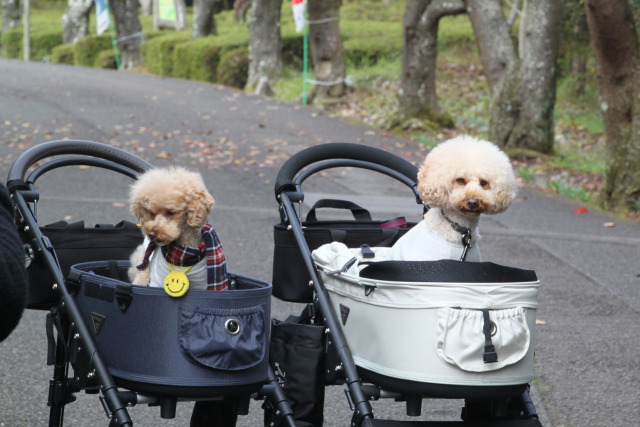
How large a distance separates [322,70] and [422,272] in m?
16.2

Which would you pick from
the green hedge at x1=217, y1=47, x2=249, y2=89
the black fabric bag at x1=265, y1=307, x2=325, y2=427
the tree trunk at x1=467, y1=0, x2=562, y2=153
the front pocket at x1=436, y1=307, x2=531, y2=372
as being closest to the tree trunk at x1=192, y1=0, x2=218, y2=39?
the green hedge at x1=217, y1=47, x2=249, y2=89

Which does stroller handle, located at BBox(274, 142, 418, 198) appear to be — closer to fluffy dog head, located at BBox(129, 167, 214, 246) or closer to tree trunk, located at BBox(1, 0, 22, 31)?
fluffy dog head, located at BBox(129, 167, 214, 246)

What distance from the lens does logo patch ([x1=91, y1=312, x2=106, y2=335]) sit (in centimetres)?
320

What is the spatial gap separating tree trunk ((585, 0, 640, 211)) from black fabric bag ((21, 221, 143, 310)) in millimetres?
7071

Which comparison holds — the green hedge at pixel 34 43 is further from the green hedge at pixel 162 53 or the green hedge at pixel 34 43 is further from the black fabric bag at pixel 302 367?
the black fabric bag at pixel 302 367

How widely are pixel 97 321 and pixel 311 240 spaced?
1.14m

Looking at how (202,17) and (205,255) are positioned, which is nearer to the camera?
(205,255)

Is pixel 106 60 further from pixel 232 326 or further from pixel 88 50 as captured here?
pixel 232 326

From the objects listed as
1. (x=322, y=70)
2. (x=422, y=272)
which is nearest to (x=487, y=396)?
(x=422, y=272)

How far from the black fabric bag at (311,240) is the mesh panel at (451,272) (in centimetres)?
88

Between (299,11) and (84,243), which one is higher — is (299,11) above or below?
above

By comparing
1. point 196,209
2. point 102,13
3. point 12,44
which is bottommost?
point 12,44

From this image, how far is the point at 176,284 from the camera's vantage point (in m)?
3.04

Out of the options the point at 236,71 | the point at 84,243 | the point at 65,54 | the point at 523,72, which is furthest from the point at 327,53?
the point at 65,54
